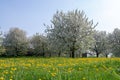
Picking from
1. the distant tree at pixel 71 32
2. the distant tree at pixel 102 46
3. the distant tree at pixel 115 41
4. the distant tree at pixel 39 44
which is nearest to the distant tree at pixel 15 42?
the distant tree at pixel 39 44

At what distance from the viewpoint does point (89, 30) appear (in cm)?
4841

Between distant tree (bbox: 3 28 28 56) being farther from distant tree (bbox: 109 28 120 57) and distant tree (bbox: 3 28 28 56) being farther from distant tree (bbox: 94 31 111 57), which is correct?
distant tree (bbox: 109 28 120 57)

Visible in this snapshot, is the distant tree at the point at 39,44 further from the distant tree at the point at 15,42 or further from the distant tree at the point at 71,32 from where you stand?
the distant tree at the point at 71,32

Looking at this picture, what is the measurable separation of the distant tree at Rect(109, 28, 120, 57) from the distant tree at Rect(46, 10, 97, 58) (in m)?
26.6

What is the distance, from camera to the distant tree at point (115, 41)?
74.5 metres

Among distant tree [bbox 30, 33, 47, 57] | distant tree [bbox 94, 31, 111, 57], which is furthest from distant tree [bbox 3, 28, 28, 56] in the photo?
distant tree [bbox 94, 31, 111, 57]

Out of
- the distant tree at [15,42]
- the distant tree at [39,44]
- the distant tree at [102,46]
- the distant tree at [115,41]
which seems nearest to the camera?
the distant tree at [115,41]

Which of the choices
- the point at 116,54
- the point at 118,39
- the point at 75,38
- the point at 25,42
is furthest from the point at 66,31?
the point at 25,42

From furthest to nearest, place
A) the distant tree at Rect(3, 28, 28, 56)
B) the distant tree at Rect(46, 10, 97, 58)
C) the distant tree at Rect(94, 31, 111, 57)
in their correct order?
the distant tree at Rect(3, 28, 28, 56)
the distant tree at Rect(94, 31, 111, 57)
the distant tree at Rect(46, 10, 97, 58)

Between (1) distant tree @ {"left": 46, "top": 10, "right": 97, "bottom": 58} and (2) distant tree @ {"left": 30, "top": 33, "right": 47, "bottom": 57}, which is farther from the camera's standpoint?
(2) distant tree @ {"left": 30, "top": 33, "right": 47, "bottom": 57}

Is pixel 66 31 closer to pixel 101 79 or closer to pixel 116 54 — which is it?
pixel 116 54

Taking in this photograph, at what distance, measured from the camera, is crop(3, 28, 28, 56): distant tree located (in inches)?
3142

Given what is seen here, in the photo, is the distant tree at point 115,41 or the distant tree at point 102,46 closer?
the distant tree at point 115,41

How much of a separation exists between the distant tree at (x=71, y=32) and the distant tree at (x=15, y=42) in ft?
98.9
